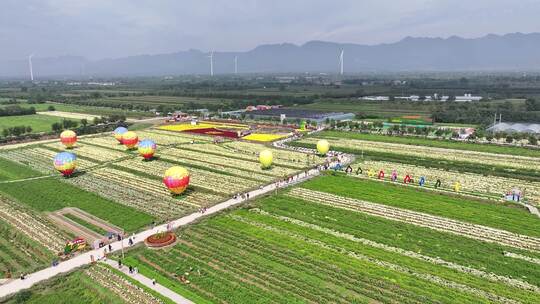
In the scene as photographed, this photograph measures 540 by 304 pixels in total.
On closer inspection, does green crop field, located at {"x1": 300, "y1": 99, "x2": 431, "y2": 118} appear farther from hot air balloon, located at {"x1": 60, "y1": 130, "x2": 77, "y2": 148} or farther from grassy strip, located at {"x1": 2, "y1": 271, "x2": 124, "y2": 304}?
grassy strip, located at {"x1": 2, "y1": 271, "x2": 124, "y2": 304}

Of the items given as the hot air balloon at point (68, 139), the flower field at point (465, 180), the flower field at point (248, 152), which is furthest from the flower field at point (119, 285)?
the hot air balloon at point (68, 139)

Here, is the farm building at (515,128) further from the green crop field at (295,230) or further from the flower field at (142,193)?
the flower field at (142,193)

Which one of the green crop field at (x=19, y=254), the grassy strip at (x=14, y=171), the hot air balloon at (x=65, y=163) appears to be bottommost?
the green crop field at (x=19, y=254)

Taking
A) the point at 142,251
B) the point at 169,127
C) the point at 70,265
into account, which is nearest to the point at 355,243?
the point at 142,251

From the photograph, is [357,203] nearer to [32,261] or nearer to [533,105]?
[32,261]

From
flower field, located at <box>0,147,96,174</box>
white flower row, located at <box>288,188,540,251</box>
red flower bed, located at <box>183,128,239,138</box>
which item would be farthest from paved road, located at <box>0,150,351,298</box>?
red flower bed, located at <box>183,128,239,138</box>

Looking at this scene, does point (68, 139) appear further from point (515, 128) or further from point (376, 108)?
point (376, 108)

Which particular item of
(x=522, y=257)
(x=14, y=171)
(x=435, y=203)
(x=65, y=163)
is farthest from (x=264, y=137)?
(x=522, y=257)
